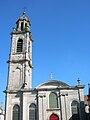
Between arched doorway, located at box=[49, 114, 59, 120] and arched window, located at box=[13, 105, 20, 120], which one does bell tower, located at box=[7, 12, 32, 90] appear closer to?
arched window, located at box=[13, 105, 20, 120]

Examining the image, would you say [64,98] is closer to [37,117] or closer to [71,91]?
[71,91]

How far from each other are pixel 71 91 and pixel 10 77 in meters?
10.5

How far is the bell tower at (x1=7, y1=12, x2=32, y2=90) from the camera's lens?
36.9m

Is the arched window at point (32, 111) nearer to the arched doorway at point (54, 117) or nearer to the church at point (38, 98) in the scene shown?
the church at point (38, 98)

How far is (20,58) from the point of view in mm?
39219

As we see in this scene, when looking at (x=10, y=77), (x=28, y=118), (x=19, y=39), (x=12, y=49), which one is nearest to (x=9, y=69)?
(x=10, y=77)

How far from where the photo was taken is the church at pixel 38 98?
3325 centimetres

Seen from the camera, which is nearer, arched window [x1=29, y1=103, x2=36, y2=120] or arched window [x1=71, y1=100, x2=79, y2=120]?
arched window [x1=71, y1=100, x2=79, y2=120]

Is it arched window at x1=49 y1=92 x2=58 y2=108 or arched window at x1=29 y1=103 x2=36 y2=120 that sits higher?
arched window at x1=49 y1=92 x2=58 y2=108

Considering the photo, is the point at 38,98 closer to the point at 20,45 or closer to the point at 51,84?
the point at 51,84

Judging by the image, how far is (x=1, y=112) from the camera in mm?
50500

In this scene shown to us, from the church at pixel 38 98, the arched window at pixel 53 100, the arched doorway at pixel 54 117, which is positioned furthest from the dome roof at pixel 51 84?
the arched doorway at pixel 54 117

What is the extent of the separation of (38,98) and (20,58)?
334 inches

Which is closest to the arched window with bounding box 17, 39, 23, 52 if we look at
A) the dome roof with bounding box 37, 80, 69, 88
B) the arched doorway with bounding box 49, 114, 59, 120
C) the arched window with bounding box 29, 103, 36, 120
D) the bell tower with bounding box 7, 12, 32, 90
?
the bell tower with bounding box 7, 12, 32, 90
